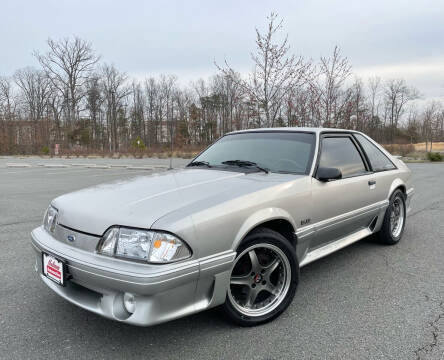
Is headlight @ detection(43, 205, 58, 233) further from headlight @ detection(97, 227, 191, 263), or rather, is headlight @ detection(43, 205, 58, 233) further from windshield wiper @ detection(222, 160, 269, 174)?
windshield wiper @ detection(222, 160, 269, 174)

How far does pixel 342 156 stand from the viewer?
3494mm

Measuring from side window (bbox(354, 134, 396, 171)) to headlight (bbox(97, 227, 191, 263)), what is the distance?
9.11 feet

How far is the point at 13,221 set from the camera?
555 centimetres

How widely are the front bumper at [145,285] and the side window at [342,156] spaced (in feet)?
5.26

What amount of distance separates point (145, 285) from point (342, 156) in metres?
2.48

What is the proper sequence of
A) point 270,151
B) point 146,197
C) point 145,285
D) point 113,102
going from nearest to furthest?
point 145,285
point 146,197
point 270,151
point 113,102

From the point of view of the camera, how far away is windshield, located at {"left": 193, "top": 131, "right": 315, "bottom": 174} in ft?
10.1

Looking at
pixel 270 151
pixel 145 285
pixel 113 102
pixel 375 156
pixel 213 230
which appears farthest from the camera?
pixel 113 102

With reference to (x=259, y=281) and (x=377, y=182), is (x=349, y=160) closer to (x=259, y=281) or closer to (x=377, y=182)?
(x=377, y=182)

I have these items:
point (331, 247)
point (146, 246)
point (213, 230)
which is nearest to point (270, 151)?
point (331, 247)

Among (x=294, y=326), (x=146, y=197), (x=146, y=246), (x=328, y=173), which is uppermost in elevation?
(x=328, y=173)

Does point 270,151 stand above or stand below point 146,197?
above

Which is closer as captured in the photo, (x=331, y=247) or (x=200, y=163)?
(x=331, y=247)

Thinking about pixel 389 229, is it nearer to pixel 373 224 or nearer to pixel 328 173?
pixel 373 224
